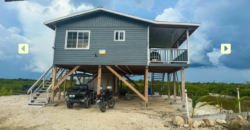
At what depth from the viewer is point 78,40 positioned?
10078 mm

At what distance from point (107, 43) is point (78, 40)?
2.00 meters

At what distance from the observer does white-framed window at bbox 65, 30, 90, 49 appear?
33.0 ft

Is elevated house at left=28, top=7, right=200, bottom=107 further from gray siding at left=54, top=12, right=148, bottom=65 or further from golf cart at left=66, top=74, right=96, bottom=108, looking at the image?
golf cart at left=66, top=74, right=96, bottom=108

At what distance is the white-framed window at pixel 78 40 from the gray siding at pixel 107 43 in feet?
0.74

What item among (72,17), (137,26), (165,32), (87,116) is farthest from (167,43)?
(87,116)

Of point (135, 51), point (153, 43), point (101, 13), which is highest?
point (101, 13)

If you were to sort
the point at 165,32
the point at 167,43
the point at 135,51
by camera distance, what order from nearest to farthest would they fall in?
the point at 135,51, the point at 165,32, the point at 167,43

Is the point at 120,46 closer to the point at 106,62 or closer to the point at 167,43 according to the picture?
the point at 106,62

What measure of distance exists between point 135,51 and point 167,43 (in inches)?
204

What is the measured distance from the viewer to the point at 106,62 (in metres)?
9.72

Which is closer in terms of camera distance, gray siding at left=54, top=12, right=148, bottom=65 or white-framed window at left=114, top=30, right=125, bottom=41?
gray siding at left=54, top=12, right=148, bottom=65

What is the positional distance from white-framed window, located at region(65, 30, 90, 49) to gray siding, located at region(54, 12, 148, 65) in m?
0.23

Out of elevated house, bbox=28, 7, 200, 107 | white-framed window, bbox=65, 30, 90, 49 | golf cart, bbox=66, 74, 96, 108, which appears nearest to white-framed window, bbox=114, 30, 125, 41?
elevated house, bbox=28, 7, 200, 107

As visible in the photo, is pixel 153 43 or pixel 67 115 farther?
pixel 153 43
